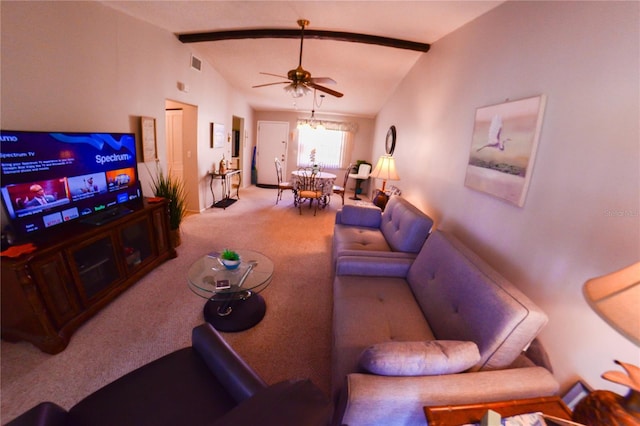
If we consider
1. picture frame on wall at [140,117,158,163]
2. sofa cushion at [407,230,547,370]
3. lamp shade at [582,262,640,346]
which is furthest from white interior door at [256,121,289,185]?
lamp shade at [582,262,640,346]

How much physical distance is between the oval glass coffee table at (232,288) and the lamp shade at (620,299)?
1694 mm

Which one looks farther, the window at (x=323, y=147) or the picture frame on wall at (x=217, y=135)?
the window at (x=323, y=147)

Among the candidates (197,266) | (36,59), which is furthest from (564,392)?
(36,59)

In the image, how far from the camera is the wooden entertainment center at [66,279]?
1.55m

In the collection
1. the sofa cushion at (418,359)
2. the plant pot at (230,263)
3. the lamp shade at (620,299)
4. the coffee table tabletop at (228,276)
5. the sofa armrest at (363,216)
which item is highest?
the lamp shade at (620,299)

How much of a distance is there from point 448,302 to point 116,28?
3.78 m

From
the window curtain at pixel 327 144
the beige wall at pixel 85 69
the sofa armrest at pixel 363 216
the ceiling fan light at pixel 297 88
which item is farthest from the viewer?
the window curtain at pixel 327 144

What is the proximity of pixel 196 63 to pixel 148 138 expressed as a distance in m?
1.65

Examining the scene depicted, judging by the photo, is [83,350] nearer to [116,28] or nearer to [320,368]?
[320,368]

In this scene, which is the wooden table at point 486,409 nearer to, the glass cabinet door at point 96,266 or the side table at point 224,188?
the glass cabinet door at point 96,266

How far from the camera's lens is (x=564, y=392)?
1.22m

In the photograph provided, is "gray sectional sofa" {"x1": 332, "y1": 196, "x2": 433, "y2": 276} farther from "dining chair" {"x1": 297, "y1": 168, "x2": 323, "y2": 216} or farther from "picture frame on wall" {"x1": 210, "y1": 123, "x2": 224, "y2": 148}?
"picture frame on wall" {"x1": 210, "y1": 123, "x2": 224, "y2": 148}

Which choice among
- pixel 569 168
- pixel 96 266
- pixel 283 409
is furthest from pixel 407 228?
pixel 96 266

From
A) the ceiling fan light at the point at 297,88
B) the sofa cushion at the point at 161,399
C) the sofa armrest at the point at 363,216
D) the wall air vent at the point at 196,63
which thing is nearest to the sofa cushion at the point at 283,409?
the sofa cushion at the point at 161,399
